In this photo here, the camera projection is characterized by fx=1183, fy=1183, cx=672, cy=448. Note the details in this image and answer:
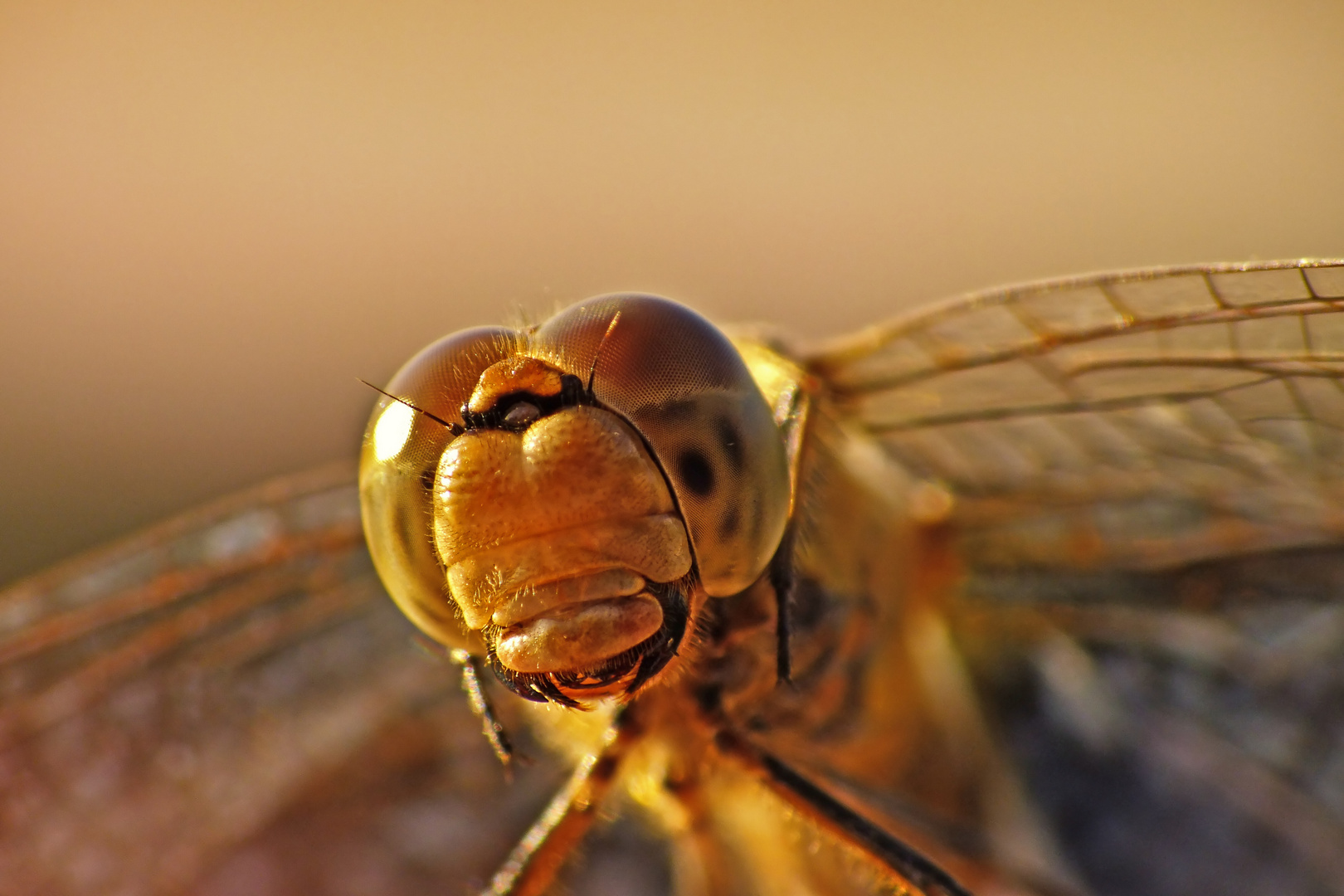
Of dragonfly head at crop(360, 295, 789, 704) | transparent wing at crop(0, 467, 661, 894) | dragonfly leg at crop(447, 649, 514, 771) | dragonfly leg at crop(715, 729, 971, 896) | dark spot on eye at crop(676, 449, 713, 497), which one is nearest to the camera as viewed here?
dragonfly head at crop(360, 295, 789, 704)

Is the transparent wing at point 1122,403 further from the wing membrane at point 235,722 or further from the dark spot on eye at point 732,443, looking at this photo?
the wing membrane at point 235,722

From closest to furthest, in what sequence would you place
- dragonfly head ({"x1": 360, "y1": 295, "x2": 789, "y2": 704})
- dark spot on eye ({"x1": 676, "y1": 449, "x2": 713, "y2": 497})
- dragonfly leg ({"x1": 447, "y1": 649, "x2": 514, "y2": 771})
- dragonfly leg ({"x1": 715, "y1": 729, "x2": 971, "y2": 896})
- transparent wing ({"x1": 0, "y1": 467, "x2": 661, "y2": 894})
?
dragonfly head ({"x1": 360, "y1": 295, "x2": 789, "y2": 704}), dark spot on eye ({"x1": 676, "y1": 449, "x2": 713, "y2": 497}), dragonfly leg ({"x1": 447, "y1": 649, "x2": 514, "y2": 771}), dragonfly leg ({"x1": 715, "y1": 729, "x2": 971, "y2": 896}), transparent wing ({"x1": 0, "y1": 467, "x2": 661, "y2": 894})

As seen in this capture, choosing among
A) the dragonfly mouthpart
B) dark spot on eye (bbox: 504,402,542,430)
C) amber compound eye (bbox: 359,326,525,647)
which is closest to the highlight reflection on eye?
amber compound eye (bbox: 359,326,525,647)

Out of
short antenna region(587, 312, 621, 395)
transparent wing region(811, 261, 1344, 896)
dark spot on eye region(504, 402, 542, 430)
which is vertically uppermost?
short antenna region(587, 312, 621, 395)

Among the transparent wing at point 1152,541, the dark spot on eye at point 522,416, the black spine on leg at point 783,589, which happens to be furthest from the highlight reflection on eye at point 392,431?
the transparent wing at point 1152,541

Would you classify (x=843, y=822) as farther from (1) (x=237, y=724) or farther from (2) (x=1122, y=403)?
(1) (x=237, y=724)

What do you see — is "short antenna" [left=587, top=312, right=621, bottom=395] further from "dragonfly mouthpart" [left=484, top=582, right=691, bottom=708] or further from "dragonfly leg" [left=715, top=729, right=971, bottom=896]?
"dragonfly leg" [left=715, top=729, right=971, bottom=896]

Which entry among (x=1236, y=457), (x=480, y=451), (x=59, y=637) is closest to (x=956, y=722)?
(x=1236, y=457)

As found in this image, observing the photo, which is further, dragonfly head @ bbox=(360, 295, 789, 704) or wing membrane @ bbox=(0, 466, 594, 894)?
wing membrane @ bbox=(0, 466, 594, 894)

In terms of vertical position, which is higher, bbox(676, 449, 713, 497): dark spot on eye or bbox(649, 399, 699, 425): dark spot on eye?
bbox(649, 399, 699, 425): dark spot on eye
